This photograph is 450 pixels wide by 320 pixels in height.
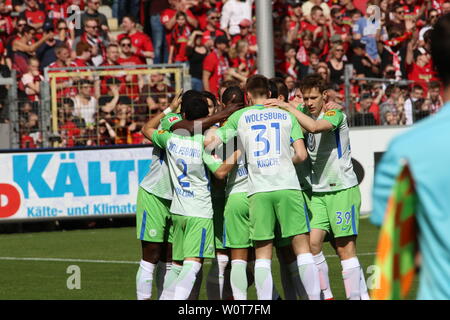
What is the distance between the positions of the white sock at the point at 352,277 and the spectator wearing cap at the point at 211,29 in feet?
37.0

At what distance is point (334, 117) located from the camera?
27.2 feet

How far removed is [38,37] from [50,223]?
4.30 metres

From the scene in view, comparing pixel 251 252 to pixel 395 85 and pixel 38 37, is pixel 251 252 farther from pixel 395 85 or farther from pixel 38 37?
pixel 38 37

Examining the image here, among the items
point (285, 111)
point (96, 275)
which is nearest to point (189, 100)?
point (285, 111)

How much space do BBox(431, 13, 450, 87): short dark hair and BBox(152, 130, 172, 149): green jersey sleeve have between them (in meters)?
5.38

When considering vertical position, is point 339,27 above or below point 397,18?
below

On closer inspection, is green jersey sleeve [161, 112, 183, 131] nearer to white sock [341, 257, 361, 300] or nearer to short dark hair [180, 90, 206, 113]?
short dark hair [180, 90, 206, 113]

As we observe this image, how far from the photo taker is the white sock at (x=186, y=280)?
7.74 metres

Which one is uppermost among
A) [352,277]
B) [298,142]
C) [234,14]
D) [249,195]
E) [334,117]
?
[234,14]

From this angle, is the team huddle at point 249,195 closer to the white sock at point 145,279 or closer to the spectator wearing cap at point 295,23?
the white sock at point 145,279

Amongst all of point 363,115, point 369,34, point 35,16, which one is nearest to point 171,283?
point 363,115

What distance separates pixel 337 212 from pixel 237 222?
0.94 meters

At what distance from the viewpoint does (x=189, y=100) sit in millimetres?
7871

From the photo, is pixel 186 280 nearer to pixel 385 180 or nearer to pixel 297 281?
pixel 297 281
